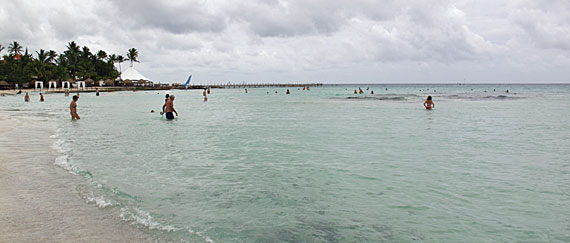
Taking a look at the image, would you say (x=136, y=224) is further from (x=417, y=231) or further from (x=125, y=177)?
(x=417, y=231)

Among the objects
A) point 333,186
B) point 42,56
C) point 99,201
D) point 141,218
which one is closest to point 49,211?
point 99,201

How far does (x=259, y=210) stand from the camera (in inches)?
243

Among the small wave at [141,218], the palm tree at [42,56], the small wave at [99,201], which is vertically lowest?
the small wave at [141,218]

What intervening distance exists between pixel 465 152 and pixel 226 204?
8.44 metres

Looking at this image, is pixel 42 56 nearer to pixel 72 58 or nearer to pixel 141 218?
pixel 72 58

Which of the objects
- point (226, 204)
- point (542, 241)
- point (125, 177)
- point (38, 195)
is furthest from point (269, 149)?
point (542, 241)

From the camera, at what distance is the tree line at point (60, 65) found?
67.8 metres

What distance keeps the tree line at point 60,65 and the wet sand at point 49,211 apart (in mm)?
71995

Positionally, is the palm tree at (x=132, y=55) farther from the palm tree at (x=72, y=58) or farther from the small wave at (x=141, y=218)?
the small wave at (x=141, y=218)

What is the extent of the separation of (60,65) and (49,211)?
290 feet

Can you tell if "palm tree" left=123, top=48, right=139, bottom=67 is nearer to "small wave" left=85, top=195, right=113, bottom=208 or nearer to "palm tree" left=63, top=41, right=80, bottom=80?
"palm tree" left=63, top=41, right=80, bottom=80

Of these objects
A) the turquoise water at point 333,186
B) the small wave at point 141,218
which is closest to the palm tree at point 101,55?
the turquoise water at point 333,186

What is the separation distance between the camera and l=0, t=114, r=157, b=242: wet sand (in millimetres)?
4820

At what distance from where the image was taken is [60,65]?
266ft
